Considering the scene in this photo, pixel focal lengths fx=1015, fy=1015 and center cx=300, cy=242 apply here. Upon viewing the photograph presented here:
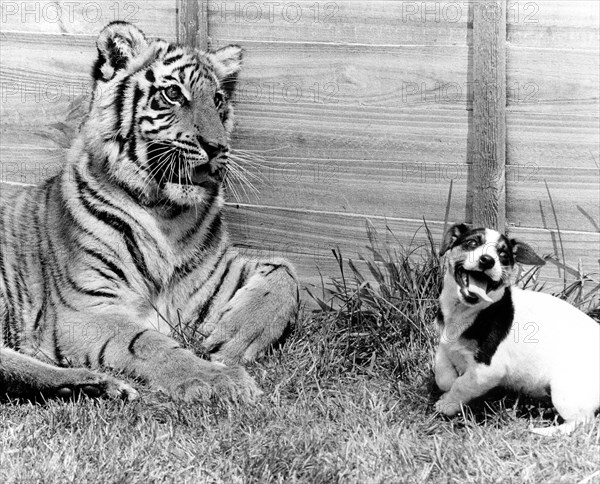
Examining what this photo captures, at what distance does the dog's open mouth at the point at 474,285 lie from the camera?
13.1 ft

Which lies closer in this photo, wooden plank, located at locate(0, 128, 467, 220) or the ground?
the ground

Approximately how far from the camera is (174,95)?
5105 mm

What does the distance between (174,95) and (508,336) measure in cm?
211

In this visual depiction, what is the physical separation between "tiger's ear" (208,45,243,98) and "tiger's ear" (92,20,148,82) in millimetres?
373

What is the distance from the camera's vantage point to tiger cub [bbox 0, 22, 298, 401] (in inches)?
198

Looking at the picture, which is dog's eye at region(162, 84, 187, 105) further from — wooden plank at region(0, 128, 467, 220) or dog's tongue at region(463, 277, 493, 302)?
dog's tongue at region(463, 277, 493, 302)

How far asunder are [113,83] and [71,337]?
4.27 ft

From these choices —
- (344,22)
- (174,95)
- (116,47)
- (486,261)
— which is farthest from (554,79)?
(116,47)

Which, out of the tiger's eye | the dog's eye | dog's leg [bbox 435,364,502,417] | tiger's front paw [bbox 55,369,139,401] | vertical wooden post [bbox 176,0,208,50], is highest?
vertical wooden post [bbox 176,0,208,50]

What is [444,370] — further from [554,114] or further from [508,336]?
[554,114]

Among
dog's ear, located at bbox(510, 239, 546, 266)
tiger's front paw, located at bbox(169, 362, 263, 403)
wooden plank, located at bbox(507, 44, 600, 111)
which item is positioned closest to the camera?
dog's ear, located at bbox(510, 239, 546, 266)

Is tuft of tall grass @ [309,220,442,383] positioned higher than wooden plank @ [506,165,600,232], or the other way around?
wooden plank @ [506,165,600,232]

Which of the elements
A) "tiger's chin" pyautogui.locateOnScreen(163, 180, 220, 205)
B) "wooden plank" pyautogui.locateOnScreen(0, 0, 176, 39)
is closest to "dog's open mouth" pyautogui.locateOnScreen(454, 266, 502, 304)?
"tiger's chin" pyautogui.locateOnScreen(163, 180, 220, 205)

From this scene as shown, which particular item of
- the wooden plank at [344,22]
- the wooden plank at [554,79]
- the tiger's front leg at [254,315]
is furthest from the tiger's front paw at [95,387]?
the wooden plank at [554,79]
